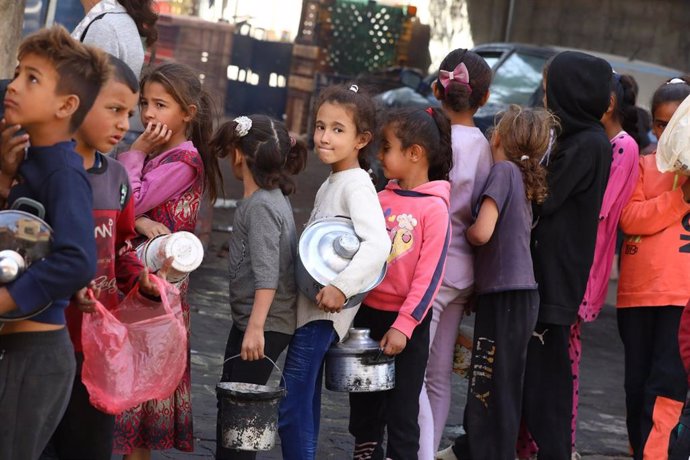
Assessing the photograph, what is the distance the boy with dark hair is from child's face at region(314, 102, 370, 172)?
1463 mm

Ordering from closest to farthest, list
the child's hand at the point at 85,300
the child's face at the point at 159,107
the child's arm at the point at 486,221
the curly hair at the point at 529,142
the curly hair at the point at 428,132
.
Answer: the child's hand at the point at 85,300
the child's face at the point at 159,107
the curly hair at the point at 428,132
the child's arm at the point at 486,221
the curly hair at the point at 529,142

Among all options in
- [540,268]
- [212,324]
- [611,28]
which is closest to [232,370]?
[540,268]

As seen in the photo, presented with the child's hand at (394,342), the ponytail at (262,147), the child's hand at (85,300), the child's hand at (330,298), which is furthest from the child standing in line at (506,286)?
the child's hand at (85,300)

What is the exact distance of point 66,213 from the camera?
10.0ft

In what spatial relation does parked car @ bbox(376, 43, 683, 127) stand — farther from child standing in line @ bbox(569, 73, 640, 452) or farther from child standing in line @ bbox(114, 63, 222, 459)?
child standing in line @ bbox(114, 63, 222, 459)

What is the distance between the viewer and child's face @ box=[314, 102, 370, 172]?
4.55 metres

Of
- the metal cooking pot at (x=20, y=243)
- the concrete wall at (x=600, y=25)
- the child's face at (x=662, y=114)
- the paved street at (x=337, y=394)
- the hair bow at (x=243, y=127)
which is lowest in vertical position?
the paved street at (x=337, y=394)

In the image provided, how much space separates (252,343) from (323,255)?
1.36ft

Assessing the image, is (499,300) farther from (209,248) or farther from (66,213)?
(209,248)

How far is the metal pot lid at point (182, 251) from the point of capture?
3971 millimetres

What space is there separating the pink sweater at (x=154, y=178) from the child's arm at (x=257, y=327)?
0.50 m

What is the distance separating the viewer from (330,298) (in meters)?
4.32

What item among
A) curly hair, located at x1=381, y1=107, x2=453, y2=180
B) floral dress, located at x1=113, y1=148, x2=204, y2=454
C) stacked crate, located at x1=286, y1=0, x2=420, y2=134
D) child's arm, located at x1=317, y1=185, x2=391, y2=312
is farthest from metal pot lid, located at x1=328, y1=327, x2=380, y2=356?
stacked crate, located at x1=286, y1=0, x2=420, y2=134

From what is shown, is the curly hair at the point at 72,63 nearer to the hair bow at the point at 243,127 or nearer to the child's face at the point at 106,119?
the child's face at the point at 106,119
